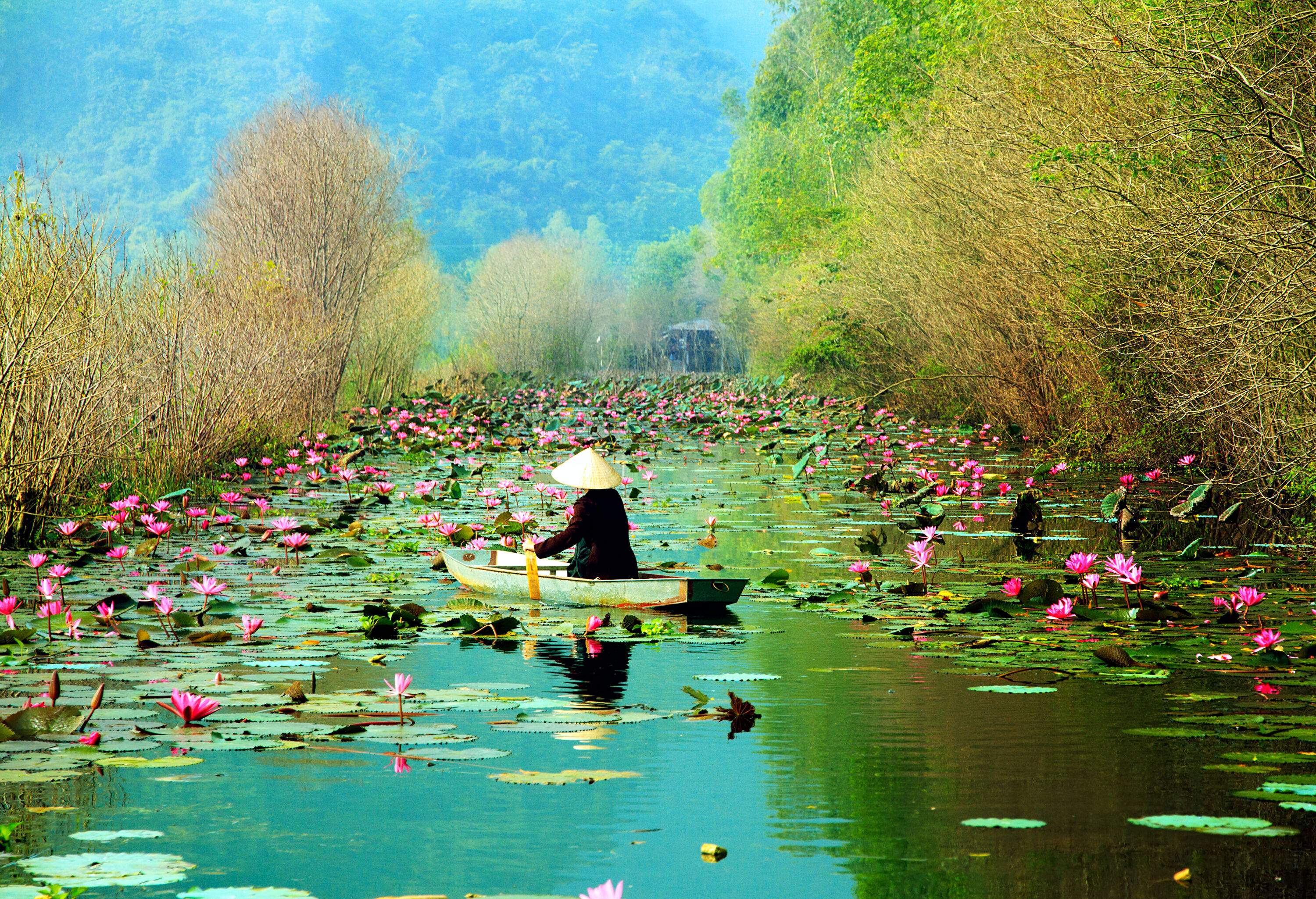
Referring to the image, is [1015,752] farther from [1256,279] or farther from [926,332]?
[926,332]

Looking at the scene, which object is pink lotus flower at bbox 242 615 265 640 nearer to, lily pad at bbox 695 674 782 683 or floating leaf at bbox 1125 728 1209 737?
lily pad at bbox 695 674 782 683

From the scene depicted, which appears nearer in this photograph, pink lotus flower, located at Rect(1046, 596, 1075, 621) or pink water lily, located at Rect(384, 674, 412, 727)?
pink water lily, located at Rect(384, 674, 412, 727)

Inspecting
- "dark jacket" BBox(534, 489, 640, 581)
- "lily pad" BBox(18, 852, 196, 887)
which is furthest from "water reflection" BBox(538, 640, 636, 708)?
"lily pad" BBox(18, 852, 196, 887)

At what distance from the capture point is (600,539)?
322 inches

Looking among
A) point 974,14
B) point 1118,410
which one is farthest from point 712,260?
point 1118,410

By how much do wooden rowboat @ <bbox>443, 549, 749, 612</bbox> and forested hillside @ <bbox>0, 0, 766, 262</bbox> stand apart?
291 feet

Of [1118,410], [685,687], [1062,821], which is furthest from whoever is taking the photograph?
[1118,410]

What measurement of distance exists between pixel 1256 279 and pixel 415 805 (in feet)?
24.0

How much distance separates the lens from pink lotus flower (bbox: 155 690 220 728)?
4.68 m

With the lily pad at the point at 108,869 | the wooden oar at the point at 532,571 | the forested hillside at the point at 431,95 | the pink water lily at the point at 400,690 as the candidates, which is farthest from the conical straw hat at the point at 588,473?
the forested hillside at the point at 431,95

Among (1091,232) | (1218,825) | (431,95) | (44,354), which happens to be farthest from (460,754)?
(431,95)

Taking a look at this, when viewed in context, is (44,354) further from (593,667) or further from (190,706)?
(190,706)

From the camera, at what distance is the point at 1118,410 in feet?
49.1

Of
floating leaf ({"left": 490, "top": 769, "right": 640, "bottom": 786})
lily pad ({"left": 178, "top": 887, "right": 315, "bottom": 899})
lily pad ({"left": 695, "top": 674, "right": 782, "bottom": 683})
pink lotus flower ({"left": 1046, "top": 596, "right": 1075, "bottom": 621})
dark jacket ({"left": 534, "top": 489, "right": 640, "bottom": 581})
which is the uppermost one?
dark jacket ({"left": 534, "top": 489, "right": 640, "bottom": 581})
